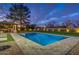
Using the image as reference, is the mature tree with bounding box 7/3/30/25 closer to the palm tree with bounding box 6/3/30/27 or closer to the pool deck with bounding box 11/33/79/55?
the palm tree with bounding box 6/3/30/27

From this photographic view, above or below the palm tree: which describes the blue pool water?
below

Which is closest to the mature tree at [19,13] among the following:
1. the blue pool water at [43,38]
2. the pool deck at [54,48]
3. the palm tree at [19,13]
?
the palm tree at [19,13]

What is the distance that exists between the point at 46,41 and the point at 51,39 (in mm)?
70

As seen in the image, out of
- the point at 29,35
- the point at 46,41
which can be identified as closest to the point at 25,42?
the point at 29,35

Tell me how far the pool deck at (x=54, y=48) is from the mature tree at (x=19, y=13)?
320 mm

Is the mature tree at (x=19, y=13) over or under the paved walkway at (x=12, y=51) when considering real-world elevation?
over

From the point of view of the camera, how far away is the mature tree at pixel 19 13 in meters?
2.25

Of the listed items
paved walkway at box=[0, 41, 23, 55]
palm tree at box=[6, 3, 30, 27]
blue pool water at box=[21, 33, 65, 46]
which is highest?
palm tree at box=[6, 3, 30, 27]

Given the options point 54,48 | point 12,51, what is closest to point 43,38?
point 54,48

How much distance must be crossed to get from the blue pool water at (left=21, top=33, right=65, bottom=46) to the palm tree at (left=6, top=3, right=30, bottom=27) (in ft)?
0.70

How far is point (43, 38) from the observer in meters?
2.27

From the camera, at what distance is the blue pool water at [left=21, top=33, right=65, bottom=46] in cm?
226

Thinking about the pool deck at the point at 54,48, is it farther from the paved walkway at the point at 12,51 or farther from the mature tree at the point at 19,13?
the mature tree at the point at 19,13

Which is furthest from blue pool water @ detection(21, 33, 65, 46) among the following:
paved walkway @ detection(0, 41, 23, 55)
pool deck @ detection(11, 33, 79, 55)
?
paved walkway @ detection(0, 41, 23, 55)
